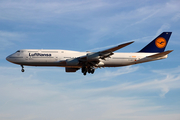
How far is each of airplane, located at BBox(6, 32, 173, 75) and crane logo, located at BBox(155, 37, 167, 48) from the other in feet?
11.4

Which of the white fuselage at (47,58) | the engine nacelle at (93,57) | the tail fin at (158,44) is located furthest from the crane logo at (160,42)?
the engine nacelle at (93,57)

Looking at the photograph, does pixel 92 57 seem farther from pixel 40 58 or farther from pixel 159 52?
pixel 159 52

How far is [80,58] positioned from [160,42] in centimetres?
1939

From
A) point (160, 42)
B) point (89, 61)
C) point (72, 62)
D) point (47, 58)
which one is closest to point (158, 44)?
point (160, 42)

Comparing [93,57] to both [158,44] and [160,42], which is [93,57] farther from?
[160,42]

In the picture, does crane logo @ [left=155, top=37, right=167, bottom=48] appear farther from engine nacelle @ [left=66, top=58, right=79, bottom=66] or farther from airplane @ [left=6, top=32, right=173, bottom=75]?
engine nacelle @ [left=66, top=58, right=79, bottom=66]

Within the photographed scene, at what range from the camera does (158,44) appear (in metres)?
54.2

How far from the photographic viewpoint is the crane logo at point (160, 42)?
54.1m

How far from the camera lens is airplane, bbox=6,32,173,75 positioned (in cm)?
4622

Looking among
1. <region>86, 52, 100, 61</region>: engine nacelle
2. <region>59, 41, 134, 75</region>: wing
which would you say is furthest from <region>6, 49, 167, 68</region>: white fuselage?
<region>86, 52, 100, 61</region>: engine nacelle

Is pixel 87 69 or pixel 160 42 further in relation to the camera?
pixel 160 42

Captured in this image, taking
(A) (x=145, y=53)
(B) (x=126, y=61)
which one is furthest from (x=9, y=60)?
(A) (x=145, y=53)

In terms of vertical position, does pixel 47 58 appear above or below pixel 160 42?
below

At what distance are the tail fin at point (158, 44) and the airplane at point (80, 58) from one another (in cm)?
177
